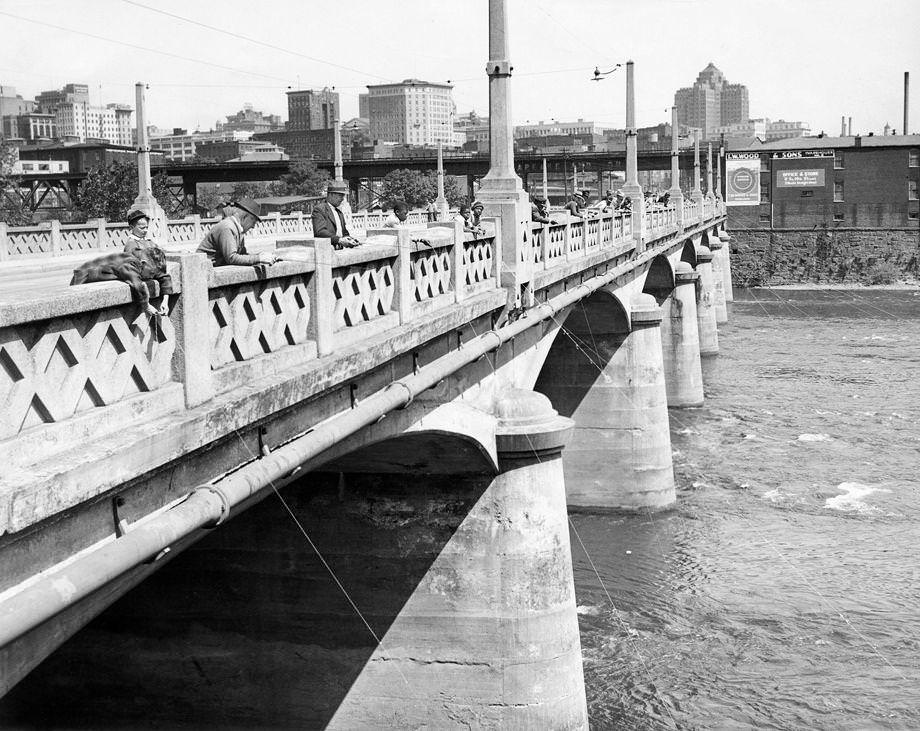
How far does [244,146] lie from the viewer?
14262cm

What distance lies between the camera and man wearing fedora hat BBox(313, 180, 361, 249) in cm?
1049

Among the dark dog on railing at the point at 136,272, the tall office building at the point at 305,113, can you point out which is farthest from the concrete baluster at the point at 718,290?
the tall office building at the point at 305,113

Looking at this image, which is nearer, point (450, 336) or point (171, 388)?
point (171, 388)

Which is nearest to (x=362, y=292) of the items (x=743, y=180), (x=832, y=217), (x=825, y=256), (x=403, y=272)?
(x=403, y=272)

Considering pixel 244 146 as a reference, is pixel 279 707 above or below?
below

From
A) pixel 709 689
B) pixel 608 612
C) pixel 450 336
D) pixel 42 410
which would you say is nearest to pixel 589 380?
pixel 608 612

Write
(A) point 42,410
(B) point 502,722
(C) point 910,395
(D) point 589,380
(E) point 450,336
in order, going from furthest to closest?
(C) point 910,395 < (D) point 589,380 < (B) point 502,722 < (E) point 450,336 < (A) point 42,410

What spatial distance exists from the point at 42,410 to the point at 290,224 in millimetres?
32927

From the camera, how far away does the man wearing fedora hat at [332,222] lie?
10492 mm

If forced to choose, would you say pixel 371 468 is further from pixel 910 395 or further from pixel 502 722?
pixel 910 395

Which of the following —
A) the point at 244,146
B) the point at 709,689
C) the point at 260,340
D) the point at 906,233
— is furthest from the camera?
the point at 244,146

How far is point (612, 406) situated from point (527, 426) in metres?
14.4

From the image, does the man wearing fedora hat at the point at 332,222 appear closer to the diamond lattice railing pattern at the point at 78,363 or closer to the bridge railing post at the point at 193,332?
the bridge railing post at the point at 193,332

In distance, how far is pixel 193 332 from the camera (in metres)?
6.75
